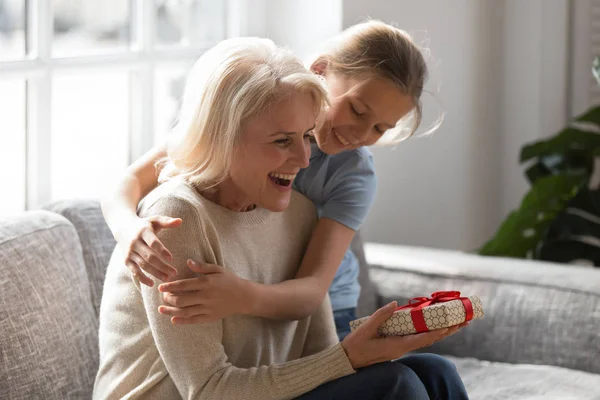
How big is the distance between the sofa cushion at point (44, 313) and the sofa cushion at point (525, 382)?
2.65 ft

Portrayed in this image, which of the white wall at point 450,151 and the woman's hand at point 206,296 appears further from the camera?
the white wall at point 450,151

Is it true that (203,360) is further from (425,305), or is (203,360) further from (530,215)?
(530,215)

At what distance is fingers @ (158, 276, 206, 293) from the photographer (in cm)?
146

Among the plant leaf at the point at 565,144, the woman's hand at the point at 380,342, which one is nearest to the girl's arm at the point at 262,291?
the woman's hand at the point at 380,342

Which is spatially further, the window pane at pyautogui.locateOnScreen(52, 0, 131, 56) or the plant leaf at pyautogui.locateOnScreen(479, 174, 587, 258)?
the plant leaf at pyautogui.locateOnScreen(479, 174, 587, 258)

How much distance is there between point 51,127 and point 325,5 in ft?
3.04

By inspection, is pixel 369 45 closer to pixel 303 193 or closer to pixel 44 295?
pixel 303 193

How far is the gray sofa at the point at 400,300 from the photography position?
5.63ft

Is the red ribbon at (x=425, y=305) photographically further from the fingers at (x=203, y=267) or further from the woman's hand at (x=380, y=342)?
the fingers at (x=203, y=267)

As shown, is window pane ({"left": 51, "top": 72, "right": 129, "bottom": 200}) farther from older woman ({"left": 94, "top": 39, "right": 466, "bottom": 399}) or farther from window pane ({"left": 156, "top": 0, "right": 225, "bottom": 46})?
older woman ({"left": 94, "top": 39, "right": 466, "bottom": 399})

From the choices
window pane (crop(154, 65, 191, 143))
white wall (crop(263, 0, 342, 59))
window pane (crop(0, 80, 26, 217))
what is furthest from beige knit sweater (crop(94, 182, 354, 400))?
white wall (crop(263, 0, 342, 59))

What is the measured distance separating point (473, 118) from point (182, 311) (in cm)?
207

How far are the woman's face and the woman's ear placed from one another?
0.95ft

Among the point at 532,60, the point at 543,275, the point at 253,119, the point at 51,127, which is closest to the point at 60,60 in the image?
the point at 51,127
